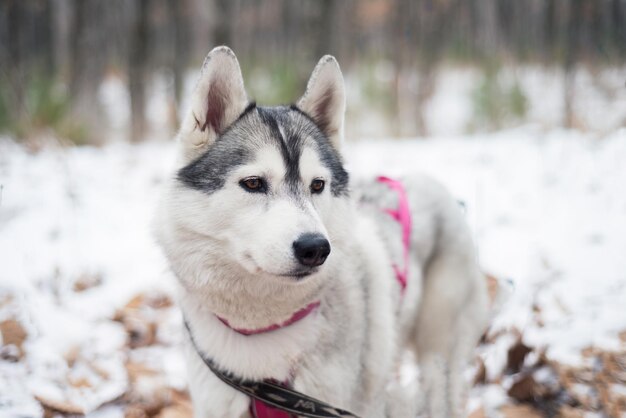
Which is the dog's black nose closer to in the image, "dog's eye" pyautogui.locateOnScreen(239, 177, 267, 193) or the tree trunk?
"dog's eye" pyautogui.locateOnScreen(239, 177, 267, 193)

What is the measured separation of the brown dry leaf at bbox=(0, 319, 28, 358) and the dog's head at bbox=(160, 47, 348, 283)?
1287 mm

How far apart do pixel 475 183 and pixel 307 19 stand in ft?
12.4

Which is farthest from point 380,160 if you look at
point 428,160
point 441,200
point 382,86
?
point 382,86

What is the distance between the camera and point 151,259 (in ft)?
14.2

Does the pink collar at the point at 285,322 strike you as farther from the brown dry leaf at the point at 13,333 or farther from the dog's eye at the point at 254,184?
the brown dry leaf at the point at 13,333

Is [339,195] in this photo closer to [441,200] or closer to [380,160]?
[441,200]

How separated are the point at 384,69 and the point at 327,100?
756 inches

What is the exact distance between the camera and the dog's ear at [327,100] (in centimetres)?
231

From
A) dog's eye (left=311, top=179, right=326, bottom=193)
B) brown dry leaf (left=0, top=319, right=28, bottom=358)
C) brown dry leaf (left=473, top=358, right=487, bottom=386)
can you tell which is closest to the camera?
dog's eye (left=311, top=179, right=326, bottom=193)

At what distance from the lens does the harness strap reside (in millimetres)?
2586

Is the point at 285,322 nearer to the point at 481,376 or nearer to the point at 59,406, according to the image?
the point at 59,406

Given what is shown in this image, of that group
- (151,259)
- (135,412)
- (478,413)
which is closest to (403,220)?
(478,413)

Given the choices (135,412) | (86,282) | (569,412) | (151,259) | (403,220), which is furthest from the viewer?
(151,259)

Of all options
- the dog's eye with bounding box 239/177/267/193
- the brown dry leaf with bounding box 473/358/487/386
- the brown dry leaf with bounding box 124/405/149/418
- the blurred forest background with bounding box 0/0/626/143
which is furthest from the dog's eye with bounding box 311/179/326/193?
the blurred forest background with bounding box 0/0/626/143
